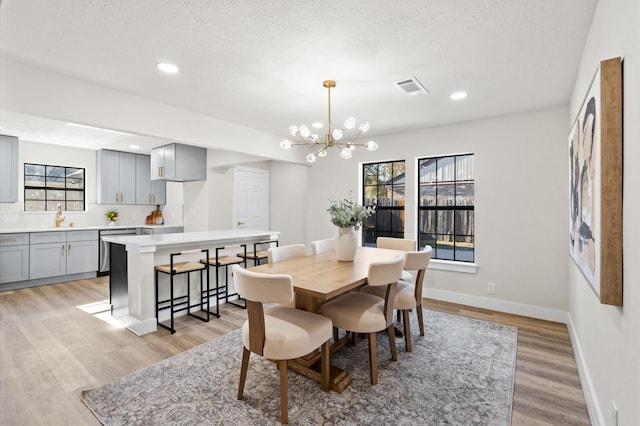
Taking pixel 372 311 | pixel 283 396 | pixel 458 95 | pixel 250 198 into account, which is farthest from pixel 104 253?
pixel 458 95

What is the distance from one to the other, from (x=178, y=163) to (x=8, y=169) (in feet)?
8.79

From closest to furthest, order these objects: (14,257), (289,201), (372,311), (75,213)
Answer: (372,311) → (14,257) → (75,213) → (289,201)

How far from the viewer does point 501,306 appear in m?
3.82

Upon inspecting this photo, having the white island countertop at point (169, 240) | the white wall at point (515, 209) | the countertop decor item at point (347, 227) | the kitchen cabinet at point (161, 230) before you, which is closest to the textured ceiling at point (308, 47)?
the white wall at point (515, 209)

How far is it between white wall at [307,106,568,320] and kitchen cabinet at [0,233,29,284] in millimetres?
5979

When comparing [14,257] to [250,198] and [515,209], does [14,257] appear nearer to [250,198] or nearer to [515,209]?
[250,198]

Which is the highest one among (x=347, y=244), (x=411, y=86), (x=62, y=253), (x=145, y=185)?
(x=411, y=86)

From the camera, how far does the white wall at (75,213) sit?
17.2 feet

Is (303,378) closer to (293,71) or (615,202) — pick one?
(615,202)

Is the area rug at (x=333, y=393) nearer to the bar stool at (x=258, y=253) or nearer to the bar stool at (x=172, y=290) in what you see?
the bar stool at (x=172, y=290)

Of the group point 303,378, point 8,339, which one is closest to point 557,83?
point 303,378

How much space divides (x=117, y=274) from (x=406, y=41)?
149 inches

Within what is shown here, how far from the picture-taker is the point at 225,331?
3.24 m

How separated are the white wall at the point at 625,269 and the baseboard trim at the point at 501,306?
1.93m
